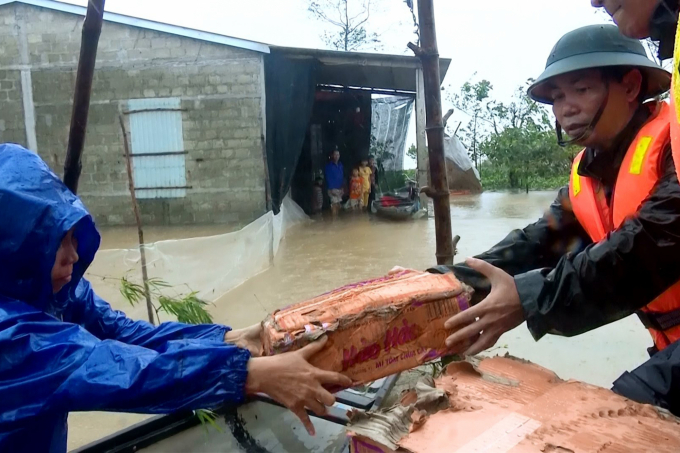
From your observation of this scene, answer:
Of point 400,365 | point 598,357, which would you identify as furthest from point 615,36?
point 598,357

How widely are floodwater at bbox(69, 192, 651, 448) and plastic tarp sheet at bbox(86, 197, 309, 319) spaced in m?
0.18

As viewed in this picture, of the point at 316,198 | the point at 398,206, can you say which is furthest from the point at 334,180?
the point at 398,206

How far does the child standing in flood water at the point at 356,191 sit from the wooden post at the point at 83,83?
1236 cm

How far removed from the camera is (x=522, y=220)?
10617 millimetres

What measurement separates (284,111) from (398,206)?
3.19 metres

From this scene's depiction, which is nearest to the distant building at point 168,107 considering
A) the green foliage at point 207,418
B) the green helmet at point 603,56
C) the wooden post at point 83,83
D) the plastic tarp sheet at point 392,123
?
the plastic tarp sheet at point 392,123

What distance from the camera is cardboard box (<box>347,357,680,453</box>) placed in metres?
1.19

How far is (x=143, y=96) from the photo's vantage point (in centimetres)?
1063

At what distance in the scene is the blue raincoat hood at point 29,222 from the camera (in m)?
1.38

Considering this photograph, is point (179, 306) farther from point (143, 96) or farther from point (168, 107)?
point (143, 96)

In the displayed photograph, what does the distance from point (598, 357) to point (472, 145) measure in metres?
18.6

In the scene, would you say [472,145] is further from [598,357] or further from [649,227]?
[649,227]

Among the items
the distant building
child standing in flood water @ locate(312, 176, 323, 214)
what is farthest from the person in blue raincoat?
child standing in flood water @ locate(312, 176, 323, 214)

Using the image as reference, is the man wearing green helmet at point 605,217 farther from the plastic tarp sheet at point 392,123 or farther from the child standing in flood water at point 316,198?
the plastic tarp sheet at point 392,123
